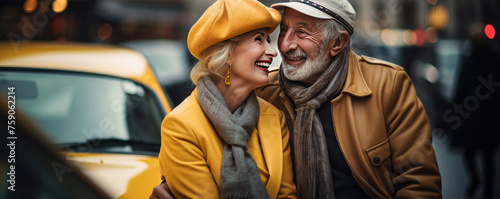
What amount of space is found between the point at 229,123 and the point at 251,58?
36cm

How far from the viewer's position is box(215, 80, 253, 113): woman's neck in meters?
2.69

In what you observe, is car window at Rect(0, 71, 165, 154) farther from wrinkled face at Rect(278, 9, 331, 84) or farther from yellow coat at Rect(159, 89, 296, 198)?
wrinkled face at Rect(278, 9, 331, 84)

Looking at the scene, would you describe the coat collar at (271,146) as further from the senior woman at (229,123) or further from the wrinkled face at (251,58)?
the wrinkled face at (251,58)

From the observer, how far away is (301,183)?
2.65 m

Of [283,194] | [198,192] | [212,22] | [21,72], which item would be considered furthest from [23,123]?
[21,72]

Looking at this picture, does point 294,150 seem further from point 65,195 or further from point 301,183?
point 65,195

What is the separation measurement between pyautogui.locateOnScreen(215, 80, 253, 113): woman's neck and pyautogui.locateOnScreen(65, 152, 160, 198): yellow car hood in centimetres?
63

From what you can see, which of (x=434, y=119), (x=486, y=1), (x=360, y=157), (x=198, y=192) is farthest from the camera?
(x=434, y=119)

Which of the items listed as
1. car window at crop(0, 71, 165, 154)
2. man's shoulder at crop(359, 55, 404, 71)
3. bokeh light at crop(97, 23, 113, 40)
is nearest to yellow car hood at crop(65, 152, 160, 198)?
car window at crop(0, 71, 165, 154)

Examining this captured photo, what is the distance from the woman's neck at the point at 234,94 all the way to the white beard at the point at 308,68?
24 cm

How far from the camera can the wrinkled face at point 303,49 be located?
8.99 ft

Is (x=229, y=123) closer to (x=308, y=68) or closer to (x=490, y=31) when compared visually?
(x=308, y=68)

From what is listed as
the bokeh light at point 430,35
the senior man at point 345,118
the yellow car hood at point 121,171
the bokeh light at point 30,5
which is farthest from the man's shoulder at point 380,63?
the bokeh light at point 430,35

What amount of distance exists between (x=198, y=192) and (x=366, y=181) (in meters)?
0.83
